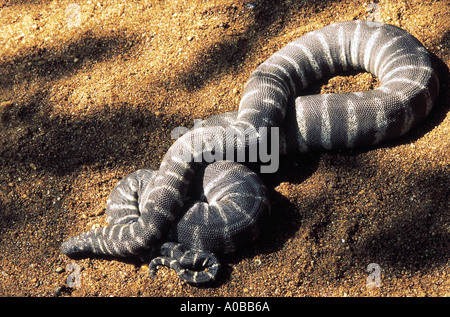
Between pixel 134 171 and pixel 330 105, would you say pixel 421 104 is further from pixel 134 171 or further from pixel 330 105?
pixel 134 171

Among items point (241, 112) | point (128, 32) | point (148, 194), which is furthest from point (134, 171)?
point (128, 32)

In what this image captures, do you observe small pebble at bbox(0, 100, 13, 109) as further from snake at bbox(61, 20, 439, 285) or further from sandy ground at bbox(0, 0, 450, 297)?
snake at bbox(61, 20, 439, 285)

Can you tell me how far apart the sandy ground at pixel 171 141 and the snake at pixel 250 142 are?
19cm

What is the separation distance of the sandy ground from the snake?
19cm

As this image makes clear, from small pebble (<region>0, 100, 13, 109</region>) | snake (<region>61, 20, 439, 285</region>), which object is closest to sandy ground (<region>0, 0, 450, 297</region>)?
small pebble (<region>0, 100, 13, 109</region>)

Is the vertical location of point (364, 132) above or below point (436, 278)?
above

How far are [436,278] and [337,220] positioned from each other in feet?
3.12

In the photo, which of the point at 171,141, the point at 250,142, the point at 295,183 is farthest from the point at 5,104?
the point at 295,183

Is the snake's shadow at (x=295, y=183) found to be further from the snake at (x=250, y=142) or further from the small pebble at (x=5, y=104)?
the small pebble at (x=5, y=104)

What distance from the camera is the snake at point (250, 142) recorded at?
160 inches

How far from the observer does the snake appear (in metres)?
4.07

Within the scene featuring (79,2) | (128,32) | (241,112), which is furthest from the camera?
(79,2)

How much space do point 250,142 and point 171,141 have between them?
100 cm

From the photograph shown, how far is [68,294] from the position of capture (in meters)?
4.04
